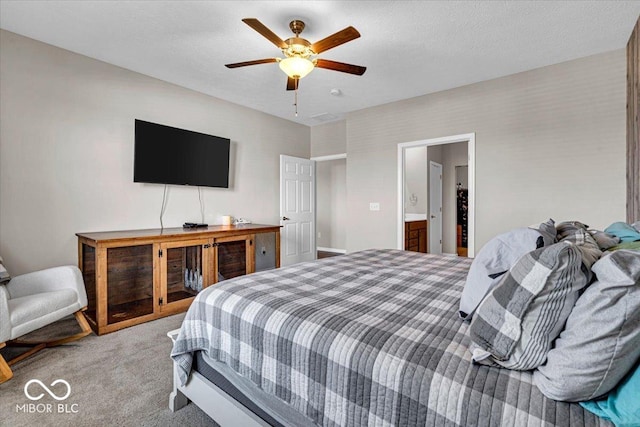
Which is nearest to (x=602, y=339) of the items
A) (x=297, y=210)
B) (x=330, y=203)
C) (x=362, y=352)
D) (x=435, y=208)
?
(x=362, y=352)

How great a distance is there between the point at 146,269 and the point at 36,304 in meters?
0.93

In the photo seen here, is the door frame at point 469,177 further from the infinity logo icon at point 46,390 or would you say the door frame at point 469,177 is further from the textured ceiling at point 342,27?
the infinity logo icon at point 46,390

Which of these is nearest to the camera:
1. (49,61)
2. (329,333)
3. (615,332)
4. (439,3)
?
(615,332)

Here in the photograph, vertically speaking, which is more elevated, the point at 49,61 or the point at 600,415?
the point at 49,61

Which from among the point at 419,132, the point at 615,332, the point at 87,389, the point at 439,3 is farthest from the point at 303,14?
the point at 87,389

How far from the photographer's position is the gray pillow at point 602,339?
66cm

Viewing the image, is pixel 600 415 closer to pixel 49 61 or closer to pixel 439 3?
pixel 439 3

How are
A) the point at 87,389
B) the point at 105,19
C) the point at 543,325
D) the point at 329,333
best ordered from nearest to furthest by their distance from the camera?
the point at 543,325 < the point at 329,333 < the point at 87,389 < the point at 105,19

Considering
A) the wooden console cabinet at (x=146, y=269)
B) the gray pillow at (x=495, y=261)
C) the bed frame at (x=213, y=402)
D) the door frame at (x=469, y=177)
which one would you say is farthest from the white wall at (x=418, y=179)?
the bed frame at (x=213, y=402)

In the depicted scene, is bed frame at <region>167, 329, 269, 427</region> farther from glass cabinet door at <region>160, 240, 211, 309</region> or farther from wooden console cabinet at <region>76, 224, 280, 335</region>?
glass cabinet door at <region>160, 240, 211, 309</region>

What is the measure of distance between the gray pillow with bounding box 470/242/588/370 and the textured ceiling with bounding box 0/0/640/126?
229cm

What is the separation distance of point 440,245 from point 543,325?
18.9 feet

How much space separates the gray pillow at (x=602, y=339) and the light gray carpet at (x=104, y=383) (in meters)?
1.64

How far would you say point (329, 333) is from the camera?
3.56 ft
